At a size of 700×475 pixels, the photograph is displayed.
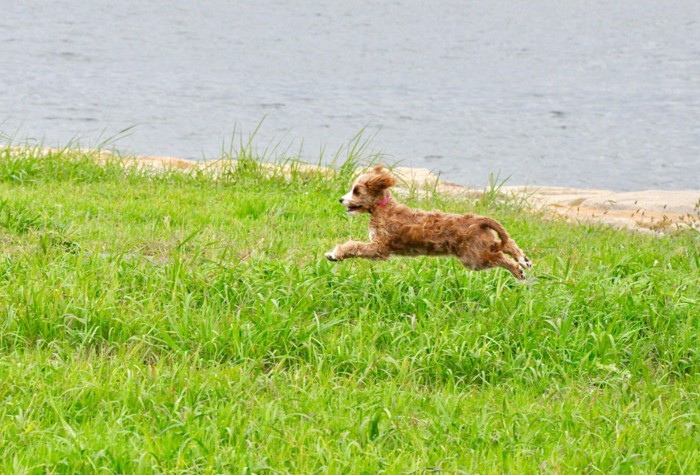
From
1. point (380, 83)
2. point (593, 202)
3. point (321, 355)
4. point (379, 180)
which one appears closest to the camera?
point (379, 180)

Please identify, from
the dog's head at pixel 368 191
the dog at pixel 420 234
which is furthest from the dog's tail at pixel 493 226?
the dog's head at pixel 368 191

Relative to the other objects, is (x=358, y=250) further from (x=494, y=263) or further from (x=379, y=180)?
(x=494, y=263)

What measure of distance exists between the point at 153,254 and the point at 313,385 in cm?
217

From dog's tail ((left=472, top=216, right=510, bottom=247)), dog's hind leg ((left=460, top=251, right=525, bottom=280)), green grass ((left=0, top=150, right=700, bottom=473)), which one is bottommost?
green grass ((left=0, top=150, right=700, bottom=473))

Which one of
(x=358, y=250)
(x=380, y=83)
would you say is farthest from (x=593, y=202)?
(x=380, y=83)

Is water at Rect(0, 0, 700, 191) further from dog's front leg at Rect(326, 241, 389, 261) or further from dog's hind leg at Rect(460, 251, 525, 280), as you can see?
dog's hind leg at Rect(460, 251, 525, 280)

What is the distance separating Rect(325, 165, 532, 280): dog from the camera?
4844 mm

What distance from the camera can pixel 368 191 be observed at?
498cm

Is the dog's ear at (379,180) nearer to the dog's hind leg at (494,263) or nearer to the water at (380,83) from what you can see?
the dog's hind leg at (494,263)

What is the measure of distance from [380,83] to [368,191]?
49.1 feet

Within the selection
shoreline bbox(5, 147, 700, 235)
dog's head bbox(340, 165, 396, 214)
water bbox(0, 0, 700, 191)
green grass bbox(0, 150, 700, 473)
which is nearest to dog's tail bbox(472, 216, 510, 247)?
dog's head bbox(340, 165, 396, 214)

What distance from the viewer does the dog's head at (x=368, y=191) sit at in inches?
195

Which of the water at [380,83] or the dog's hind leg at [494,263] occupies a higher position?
the dog's hind leg at [494,263]

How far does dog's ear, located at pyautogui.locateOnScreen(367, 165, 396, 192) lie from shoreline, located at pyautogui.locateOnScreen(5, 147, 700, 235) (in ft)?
14.2
